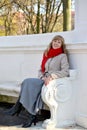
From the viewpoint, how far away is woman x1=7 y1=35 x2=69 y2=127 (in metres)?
4.80

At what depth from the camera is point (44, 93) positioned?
4660 mm

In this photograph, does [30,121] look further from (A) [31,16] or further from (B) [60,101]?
(A) [31,16]

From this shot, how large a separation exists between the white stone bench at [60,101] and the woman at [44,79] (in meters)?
0.09

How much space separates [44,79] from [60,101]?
1.24ft

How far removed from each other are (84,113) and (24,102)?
2.83 ft

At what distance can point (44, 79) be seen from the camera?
4.85m

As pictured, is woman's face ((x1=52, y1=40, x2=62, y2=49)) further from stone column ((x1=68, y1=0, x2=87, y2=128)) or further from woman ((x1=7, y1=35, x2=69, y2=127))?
stone column ((x1=68, y1=0, x2=87, y2=128))

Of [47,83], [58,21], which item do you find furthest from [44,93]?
[58,21]

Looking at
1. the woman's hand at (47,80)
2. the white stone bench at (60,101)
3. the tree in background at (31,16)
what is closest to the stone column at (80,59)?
the white stone bench at (60,101)

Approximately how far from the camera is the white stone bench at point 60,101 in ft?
15.4

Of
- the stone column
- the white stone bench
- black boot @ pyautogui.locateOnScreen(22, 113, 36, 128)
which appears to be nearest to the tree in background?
the stone column

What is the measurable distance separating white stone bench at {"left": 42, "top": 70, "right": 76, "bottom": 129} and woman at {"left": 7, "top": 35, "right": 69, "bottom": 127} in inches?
3.4

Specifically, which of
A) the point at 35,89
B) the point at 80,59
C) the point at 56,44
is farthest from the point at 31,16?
the point at 35,89

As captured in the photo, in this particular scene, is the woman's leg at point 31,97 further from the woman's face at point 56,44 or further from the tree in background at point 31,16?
the tree in background at point 31,16
